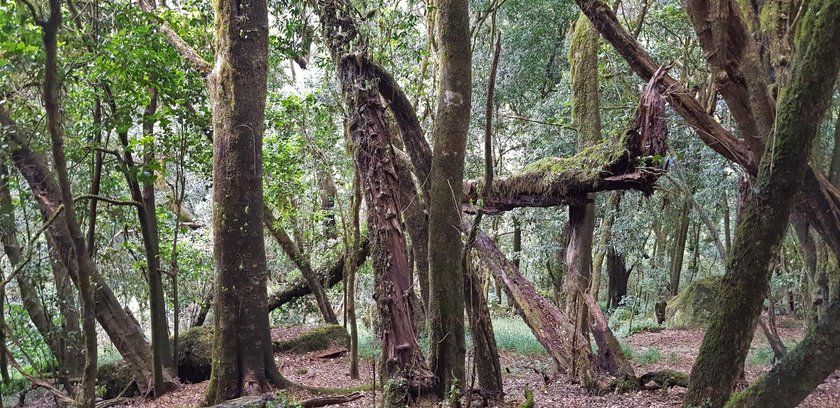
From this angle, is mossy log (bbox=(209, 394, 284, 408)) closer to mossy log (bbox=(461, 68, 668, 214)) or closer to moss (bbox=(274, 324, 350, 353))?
mossy log (bbox=(461, 68, 668, 214))

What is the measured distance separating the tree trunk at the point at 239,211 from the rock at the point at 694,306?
14.1 metres

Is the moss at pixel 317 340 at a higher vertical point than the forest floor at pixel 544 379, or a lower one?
higher

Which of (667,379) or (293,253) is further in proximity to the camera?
(293,253)

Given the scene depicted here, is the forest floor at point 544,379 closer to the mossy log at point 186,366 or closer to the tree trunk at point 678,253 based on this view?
the mossy log at point 186,366

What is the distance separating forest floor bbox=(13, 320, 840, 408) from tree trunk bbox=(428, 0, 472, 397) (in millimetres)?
773

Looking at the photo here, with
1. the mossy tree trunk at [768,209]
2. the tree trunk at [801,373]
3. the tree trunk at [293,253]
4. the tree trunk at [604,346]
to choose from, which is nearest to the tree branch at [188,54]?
the tree trunk at [293,253]

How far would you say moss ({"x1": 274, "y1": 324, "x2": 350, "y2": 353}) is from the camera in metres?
10.9

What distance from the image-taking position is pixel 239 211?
5.92 m

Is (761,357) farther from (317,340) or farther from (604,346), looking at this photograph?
(317,340)

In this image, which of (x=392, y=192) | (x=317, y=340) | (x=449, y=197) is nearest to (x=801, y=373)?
(x=449, y=197)

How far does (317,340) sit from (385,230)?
6.66 m

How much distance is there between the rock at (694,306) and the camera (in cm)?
1653

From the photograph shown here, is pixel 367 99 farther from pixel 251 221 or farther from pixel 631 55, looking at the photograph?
pixel 631 55

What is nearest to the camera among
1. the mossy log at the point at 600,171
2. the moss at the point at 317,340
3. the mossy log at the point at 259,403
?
the mossy log at the point at 259,403
